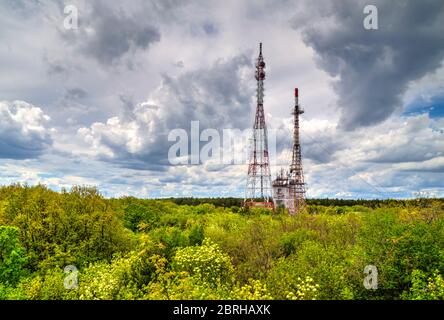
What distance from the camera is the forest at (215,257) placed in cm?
1695

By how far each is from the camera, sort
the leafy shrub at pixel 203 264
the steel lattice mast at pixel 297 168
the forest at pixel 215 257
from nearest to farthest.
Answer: the forest at pixel 215 257 < the leafy shrub at pixel 203 264 < the steel lattice mast at pixel 297 168

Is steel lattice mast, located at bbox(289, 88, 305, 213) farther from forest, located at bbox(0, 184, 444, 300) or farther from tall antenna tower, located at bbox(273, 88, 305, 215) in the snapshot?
forest, located at bbox(0, 184, 444, 300)

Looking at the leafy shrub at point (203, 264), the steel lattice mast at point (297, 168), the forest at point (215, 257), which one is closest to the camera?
the forest at point (215, 257)

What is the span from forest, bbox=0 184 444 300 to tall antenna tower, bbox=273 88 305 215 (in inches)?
922

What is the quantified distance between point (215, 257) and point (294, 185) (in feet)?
137

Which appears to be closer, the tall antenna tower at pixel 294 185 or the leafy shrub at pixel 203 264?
the leafy shrub at pixel 203 264

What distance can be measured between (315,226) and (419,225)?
13.8 m

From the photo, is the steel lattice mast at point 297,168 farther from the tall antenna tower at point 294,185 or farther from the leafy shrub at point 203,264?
the leafy shrub at point 203,264

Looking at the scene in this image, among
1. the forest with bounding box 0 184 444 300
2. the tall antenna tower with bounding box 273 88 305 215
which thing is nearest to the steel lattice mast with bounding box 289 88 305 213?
the tall antenna tower with bounding box 273 88 305 215

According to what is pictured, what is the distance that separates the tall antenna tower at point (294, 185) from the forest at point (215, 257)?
23425 millimetres

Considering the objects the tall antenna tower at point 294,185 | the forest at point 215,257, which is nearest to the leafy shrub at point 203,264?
the forest at point 215,257

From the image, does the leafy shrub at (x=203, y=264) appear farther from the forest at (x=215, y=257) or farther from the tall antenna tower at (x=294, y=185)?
the tall antenna tower at (x=294, y=185)
